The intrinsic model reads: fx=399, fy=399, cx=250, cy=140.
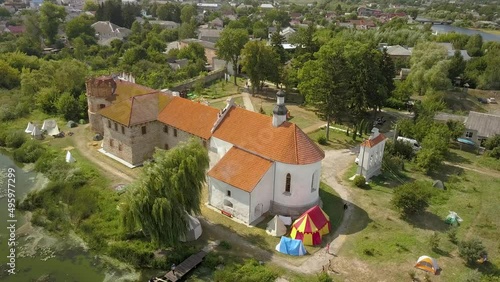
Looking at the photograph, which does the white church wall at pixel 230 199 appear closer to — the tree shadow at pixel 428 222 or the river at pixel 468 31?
the tree shadow at pixel 428 222

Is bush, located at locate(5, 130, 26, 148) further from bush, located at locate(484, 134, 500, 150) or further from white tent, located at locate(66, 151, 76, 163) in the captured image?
bush, located at locate(484, 134, 500, 150)

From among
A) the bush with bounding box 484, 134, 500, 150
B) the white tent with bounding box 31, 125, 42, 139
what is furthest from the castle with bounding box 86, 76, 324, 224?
the bush with bounding box 484, 134, 500, 150

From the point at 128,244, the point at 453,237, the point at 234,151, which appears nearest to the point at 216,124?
the point at 234,151

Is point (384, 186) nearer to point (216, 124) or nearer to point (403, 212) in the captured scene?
point (403, 212)

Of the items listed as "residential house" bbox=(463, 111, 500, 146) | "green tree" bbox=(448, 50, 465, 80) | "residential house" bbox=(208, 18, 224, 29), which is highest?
"residential house" bbox=(208, 18, 224, 29)

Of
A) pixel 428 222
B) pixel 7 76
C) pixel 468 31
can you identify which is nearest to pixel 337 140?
pixel 428 222

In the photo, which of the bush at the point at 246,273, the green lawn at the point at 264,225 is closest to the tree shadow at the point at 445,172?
the green lawn at the point at 264,225
